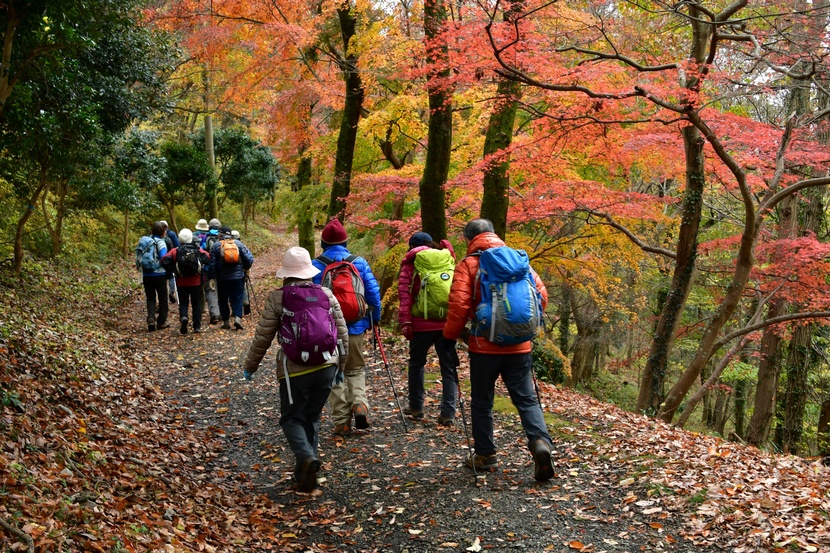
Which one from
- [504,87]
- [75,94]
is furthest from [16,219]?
[504,87]

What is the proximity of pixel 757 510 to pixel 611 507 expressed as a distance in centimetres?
98

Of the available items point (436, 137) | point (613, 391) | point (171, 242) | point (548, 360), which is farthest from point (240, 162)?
point (436, 137)

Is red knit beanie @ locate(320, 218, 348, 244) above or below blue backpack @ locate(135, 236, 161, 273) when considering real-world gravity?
above

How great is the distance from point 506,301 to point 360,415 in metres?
2.39

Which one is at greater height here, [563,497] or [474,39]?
[474,39]

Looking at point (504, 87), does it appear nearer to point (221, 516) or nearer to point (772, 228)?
point (221, 516)

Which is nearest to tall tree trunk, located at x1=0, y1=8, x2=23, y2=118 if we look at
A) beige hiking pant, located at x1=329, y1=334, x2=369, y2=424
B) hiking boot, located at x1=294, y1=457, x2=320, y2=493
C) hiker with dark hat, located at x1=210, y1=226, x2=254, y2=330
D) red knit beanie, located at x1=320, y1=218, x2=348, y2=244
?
red knit beanie, located at x1=320, y1=218, x2=348, y2=244

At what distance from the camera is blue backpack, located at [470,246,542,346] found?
4762mm

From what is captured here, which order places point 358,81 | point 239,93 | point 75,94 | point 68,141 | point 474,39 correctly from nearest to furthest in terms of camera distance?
point 474,39, point 75,94, point 68,141, point 358,81, point 239,93

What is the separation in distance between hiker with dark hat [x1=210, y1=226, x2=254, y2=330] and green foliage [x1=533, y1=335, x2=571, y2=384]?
6488 millimetres

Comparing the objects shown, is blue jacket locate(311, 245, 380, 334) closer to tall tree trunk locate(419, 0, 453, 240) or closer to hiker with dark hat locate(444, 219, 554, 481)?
hiker with dark hat locate(444, 219, 554, 481)

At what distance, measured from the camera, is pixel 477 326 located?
4891mm

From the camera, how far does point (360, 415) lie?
6.32 m

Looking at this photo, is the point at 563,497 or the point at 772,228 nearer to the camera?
the point at 563,497
